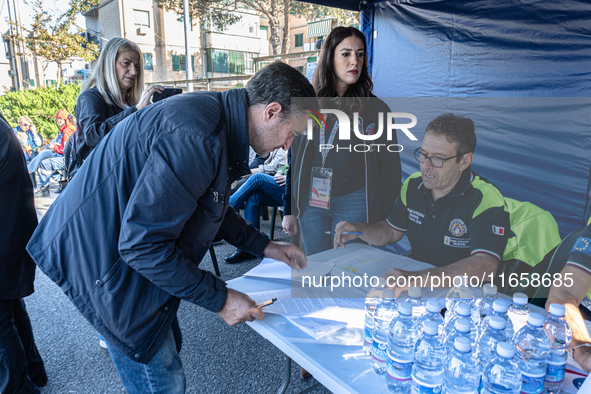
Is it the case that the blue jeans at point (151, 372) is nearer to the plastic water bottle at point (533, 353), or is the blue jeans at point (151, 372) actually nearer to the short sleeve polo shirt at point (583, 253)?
the plastic water bottle at point (533, 353)

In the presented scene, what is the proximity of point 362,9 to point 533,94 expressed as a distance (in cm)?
141

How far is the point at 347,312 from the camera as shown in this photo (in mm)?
1031

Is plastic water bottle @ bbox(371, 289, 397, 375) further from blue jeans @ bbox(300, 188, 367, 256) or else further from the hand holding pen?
blue jeans @ bbox(300, 188, 367, 256)

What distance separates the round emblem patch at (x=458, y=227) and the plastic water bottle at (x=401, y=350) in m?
1.03

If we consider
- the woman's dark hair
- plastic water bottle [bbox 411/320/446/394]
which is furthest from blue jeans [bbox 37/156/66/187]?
plastic water bottle [bbox 411/320/446/394]

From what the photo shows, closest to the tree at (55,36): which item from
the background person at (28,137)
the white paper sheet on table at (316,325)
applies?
the background person at (28,137)

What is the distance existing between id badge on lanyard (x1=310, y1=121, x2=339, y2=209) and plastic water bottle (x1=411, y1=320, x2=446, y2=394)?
1.22 m

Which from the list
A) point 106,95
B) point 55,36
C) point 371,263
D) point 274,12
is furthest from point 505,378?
point 55,36

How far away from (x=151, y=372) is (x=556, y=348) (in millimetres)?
995

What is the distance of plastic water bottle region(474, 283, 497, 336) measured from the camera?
35.3 inches

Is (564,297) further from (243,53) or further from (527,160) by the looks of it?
(243,53)

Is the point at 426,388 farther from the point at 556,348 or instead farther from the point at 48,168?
the point at 48,168

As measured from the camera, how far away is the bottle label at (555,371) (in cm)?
71

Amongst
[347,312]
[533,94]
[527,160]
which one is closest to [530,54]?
[533,94]
